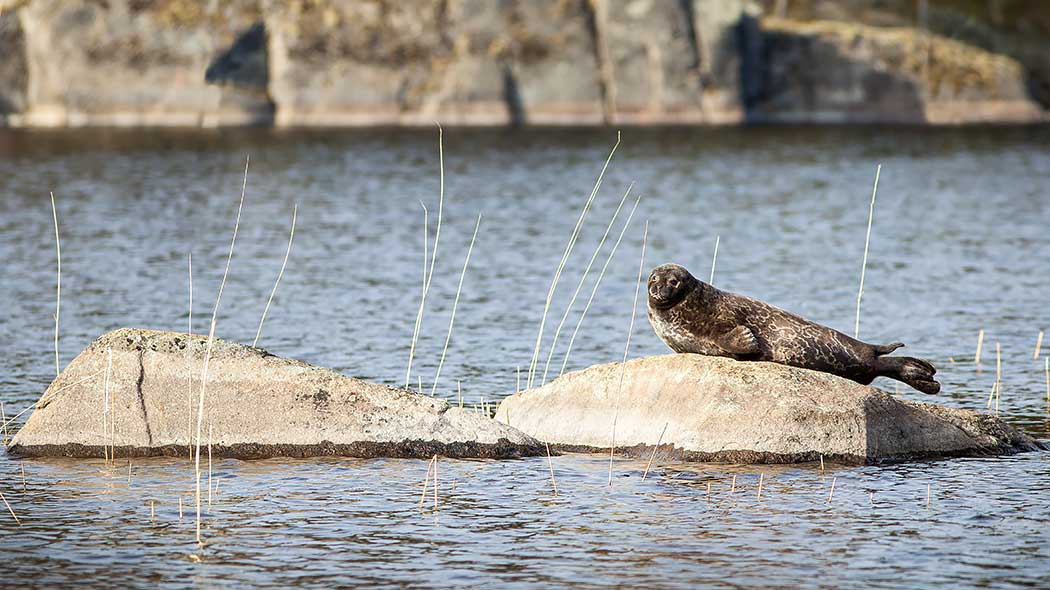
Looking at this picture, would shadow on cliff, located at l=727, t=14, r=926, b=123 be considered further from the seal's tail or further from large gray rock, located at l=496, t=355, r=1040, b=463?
large gray rock, located at l=496, t=355, r=1040, b=463

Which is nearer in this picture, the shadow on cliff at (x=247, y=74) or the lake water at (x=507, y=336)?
the lake water at (x=507, y=336)

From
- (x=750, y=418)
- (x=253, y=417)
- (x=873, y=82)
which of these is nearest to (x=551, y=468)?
(x=750, y=418)

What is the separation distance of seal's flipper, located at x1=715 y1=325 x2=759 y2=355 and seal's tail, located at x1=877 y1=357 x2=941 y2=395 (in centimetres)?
156

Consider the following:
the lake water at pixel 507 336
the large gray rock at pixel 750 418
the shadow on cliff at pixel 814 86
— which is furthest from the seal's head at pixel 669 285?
the shadow on cliff at pixel 814 86

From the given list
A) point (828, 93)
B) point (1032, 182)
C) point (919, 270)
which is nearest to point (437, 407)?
point (919, 270)

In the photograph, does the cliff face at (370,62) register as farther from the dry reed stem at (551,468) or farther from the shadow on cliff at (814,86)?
the dry reed stem at (551,468)

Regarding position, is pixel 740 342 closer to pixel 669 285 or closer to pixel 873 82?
pixel 669 285

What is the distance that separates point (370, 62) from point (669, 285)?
111 m

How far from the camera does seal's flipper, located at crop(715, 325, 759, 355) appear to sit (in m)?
18.0

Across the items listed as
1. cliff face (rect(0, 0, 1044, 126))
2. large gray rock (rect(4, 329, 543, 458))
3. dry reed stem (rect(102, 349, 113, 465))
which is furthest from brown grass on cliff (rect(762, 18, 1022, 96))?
dry reed stem (rect(102, 349, 113, 465))

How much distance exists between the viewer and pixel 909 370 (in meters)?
18.6

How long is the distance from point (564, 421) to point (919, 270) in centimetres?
2187

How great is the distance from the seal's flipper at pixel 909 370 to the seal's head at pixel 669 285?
2.24 metres

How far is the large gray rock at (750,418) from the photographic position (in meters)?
17.2
